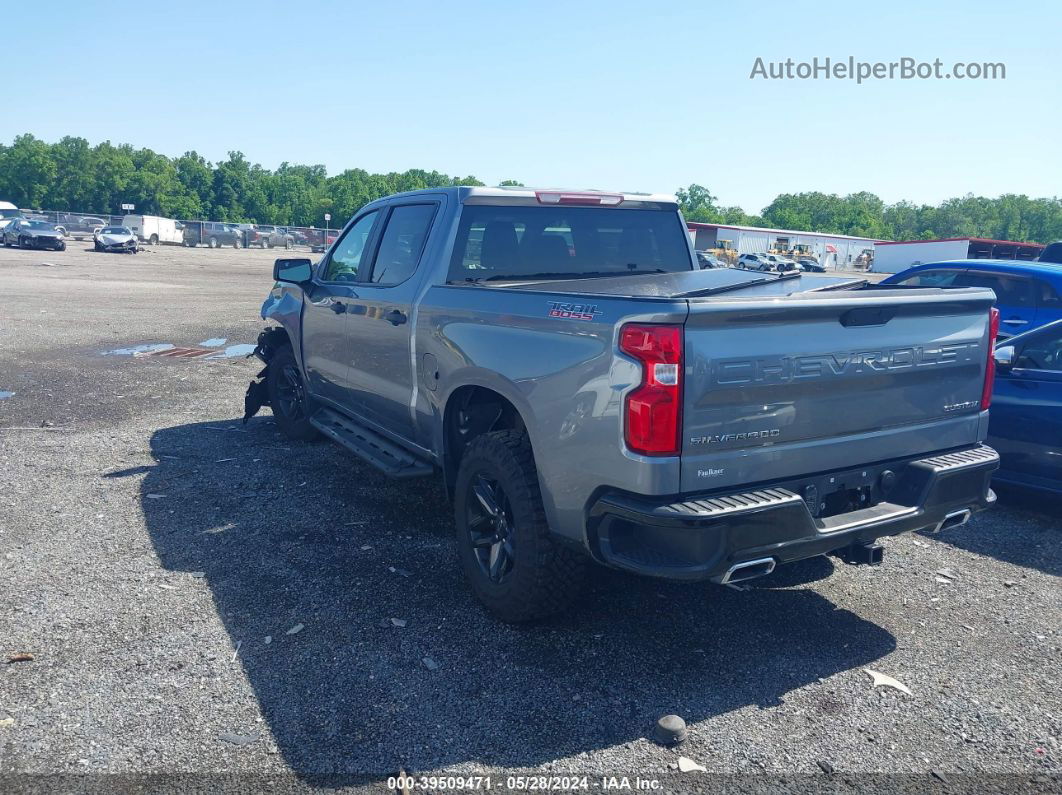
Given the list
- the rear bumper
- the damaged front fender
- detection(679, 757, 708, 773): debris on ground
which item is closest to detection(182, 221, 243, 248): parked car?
the damaged front fender

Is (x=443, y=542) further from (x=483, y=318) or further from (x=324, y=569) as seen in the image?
(x=483, y=318)

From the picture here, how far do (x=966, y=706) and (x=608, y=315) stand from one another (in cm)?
217

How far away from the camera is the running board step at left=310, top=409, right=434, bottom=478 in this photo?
497 cm

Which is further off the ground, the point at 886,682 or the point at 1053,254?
the point at 1053,254

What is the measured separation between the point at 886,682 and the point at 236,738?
267cm

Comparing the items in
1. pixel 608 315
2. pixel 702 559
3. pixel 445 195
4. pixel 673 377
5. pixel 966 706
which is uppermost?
pixel 445 195

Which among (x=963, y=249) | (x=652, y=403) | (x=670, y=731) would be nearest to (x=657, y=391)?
(x=652, y=403)

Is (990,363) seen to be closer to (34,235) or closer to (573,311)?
(573,311)

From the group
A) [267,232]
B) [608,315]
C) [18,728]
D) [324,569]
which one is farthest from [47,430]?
[267,232]

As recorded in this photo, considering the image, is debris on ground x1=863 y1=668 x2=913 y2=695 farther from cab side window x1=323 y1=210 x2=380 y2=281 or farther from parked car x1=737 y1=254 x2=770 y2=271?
parked car x1=737 y1=254 x2=770 y2=271

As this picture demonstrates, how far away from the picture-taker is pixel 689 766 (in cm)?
310

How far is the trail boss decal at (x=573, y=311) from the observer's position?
3486mm

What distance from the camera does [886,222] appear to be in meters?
195

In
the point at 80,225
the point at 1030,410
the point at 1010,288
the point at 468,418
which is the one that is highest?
the point at 80,225
